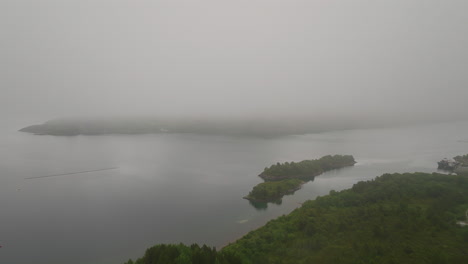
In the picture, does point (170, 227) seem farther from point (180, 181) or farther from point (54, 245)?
point (180, 181)

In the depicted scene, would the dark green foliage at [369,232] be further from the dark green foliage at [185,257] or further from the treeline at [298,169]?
the treeline at [298,169]

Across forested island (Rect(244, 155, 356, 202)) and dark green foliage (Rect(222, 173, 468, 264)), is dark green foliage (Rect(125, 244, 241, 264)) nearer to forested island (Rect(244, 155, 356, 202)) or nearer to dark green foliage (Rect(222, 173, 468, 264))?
dark green foliage (Rect(222, 173, 468, 264))

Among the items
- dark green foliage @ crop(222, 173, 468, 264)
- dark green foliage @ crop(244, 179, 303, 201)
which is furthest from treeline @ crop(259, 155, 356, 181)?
dark green foliage @ crop(222, 173, 468, 264)

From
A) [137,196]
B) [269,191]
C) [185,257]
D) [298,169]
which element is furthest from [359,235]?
[137,196]

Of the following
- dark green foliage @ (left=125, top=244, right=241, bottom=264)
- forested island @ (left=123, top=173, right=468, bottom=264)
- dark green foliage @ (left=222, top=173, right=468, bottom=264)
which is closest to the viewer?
dark green foliage @ (left=125, top=244, right=241, bottom=264)

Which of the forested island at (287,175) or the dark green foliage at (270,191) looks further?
the forested island at (287,175)

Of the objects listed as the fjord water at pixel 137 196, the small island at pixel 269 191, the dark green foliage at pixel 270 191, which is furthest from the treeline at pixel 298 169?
the small island at pixel 269 191
